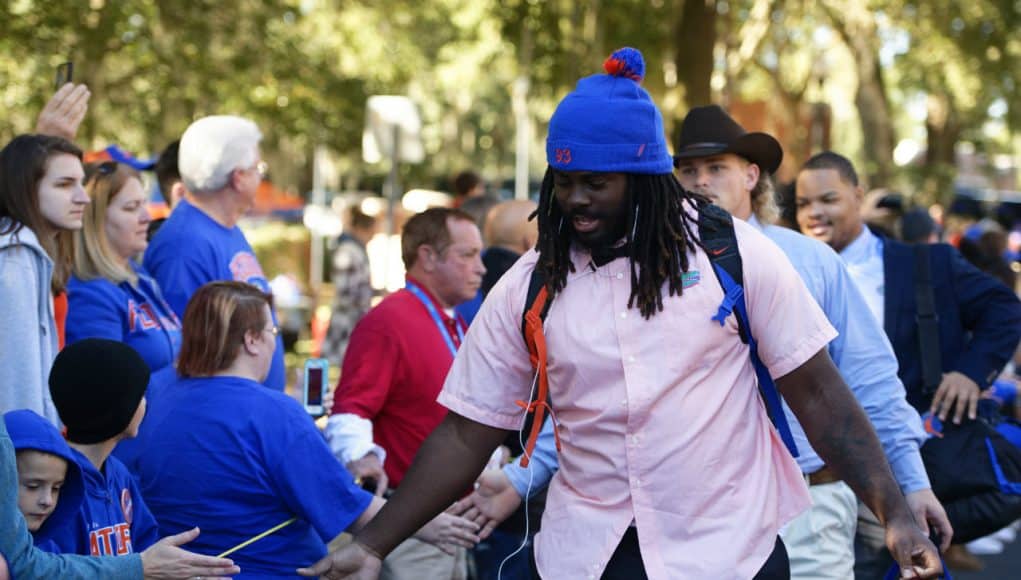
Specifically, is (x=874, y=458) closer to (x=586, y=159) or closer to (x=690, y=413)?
(x=690, y=413)

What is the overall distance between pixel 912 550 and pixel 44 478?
229cm

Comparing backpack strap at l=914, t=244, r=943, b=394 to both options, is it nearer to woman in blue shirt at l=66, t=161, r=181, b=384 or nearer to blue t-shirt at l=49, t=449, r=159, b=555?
woman in blue shirt at l=66, t=161, r=181, b=384

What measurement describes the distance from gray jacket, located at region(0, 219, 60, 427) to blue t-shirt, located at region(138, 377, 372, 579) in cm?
55

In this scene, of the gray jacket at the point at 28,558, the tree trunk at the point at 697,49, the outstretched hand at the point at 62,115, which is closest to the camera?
the gray jacket at the point at 28,558

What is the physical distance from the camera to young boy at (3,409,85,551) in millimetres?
3748

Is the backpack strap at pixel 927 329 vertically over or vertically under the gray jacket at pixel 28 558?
over

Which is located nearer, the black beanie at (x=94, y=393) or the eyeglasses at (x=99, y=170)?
the black beanie at (x=94, y=393)

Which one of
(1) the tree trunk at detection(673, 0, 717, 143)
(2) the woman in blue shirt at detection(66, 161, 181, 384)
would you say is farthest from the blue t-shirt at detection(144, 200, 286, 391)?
(1) the tree trunk at detection(673, 0, 717, 143)

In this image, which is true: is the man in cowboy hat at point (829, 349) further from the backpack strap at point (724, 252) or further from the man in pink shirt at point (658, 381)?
the backpack strap at point (724, 252)

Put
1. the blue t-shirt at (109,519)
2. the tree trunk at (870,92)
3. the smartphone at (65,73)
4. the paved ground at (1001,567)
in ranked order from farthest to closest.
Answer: the tree trunk at (870,92)
the paved ground at (1001,567)
the smartphone at (65,73)
the blue t-shirt at (109,519)

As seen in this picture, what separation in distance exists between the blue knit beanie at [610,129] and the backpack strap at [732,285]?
0.60 ft

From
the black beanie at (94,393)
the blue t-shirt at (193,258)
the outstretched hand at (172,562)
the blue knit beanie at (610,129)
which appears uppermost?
the blue knit beanie at (610,129)

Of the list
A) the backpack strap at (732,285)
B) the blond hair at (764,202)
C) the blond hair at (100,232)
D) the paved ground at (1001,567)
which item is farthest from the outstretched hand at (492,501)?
the paved ground at (1001,567)

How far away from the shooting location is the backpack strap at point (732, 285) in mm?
3432
